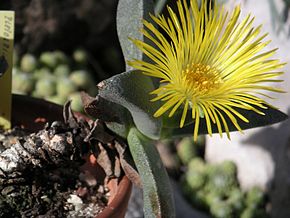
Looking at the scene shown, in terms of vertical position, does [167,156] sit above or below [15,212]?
below

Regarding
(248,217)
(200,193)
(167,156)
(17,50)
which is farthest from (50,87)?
(248,217)

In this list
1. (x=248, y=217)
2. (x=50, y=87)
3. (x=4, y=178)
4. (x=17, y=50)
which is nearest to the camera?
(x=4, y=178)

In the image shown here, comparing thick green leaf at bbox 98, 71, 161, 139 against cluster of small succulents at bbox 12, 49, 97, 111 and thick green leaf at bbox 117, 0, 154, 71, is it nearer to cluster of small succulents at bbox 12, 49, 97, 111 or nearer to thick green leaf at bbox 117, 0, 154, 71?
thick green leaf at bbox 117, 0, 154, 71

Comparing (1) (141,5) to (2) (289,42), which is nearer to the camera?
(1) (141,5)

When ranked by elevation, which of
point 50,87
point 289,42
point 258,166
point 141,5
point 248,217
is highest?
point 141,5

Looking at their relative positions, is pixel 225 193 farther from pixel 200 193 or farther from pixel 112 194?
pixel 112 194

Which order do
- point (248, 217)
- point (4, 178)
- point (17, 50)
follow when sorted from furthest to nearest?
point (17, 50), point (248, 217), point (4, 178)
